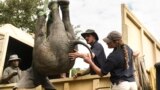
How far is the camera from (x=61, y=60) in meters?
4.16

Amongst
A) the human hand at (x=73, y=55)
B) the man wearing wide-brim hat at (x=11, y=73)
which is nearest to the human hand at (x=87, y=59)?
the human hand at (x=73, y=55)

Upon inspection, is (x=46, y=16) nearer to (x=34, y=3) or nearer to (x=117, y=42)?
(x=117, y=42)

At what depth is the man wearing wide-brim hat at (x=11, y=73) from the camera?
7.30 m

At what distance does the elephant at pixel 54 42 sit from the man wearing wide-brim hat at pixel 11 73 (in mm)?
2909

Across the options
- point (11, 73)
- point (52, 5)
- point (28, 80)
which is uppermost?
point (52, 5)

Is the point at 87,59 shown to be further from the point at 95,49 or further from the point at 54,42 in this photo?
the point at 54,42

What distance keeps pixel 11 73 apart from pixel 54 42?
3.34m

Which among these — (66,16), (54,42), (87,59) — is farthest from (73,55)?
(87,59)

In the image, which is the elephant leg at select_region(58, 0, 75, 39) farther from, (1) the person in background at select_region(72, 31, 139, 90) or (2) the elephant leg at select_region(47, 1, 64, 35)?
(1) the person in background at select_region(72, 31, 139, 90)

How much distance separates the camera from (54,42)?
4168 mm

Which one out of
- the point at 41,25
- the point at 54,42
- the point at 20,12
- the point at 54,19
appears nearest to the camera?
the point at 54,42

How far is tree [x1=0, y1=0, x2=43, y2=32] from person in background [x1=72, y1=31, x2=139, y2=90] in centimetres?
1769

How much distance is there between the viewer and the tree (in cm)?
2284

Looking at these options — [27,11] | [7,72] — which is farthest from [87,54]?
[27,11]
